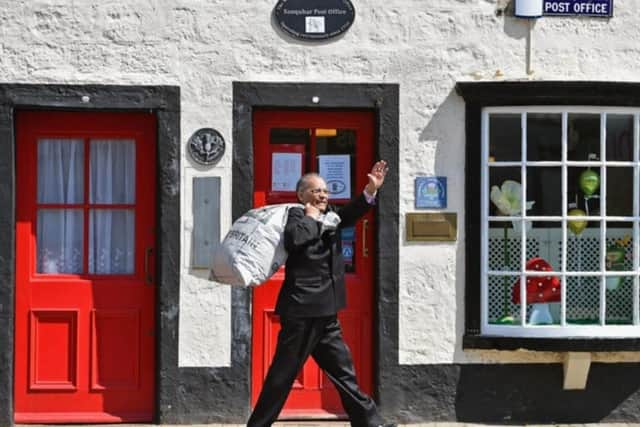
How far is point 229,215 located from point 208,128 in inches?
25.0

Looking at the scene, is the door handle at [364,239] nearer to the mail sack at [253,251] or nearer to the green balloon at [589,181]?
the mail sack at [253,251]

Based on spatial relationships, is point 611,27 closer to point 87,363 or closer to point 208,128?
point 208,128

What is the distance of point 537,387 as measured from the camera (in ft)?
25.6

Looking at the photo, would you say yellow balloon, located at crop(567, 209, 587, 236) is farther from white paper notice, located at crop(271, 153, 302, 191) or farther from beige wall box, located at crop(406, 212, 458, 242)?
white paper notice, located at crop(271, 153, 302, 191)

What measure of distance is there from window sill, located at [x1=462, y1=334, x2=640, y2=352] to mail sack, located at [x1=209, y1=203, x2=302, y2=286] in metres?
1.94

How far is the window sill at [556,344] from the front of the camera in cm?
757

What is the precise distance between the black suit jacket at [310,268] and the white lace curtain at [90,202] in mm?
1743

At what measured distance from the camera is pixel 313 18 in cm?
762

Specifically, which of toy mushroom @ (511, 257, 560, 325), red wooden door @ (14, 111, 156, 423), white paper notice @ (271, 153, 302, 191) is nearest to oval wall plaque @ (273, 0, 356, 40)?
white paper notice @ (271, 153, 302, 191)

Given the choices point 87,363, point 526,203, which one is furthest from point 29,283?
point 526,203

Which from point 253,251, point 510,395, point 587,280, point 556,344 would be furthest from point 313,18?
A: point 510,395

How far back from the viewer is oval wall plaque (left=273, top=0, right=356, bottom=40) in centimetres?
761

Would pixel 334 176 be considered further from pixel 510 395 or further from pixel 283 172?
pixel 510 395

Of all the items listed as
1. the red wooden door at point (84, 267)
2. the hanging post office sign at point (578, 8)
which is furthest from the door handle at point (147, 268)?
the hanging post office sign at point (578, 8)
